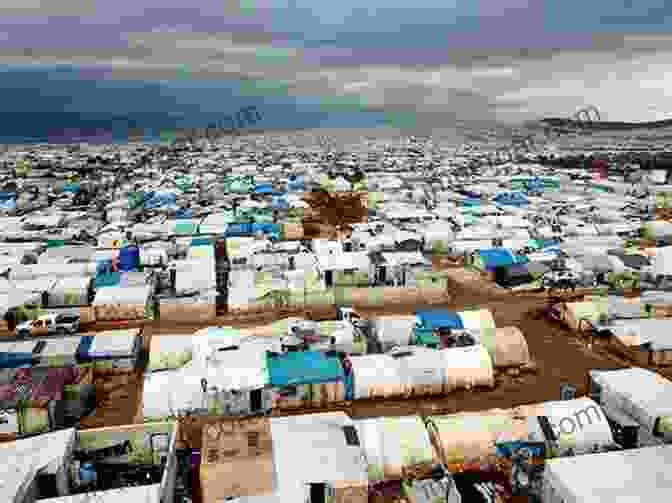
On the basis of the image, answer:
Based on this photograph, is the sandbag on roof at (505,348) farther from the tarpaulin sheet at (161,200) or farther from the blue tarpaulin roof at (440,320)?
the tarpaulin sheet at (161,200)

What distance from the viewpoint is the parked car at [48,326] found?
621 inches

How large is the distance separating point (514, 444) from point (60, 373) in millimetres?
10024

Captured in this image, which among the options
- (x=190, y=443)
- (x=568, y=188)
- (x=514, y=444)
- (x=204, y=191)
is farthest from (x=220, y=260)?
(x=568, y=188)

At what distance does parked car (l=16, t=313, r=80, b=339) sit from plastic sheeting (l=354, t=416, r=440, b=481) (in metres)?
10.8

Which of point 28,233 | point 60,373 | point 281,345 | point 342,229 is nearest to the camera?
point 60,373

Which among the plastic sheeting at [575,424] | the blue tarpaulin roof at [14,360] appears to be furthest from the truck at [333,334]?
the blue tarpaulin roof at [14,360]

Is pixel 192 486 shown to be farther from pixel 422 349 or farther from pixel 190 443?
pixel 422 349

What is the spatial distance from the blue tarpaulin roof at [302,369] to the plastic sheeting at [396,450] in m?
2.23

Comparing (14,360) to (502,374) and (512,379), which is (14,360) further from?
(512,379)

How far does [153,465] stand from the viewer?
31.0ft

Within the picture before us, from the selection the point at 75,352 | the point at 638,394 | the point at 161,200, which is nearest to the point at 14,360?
the point at 75,352

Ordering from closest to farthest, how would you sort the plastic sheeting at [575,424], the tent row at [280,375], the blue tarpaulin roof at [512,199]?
the plastic sheeting at [575,424]
the tent row at [280,375]
the blue tarpaulin roof at [512,199]

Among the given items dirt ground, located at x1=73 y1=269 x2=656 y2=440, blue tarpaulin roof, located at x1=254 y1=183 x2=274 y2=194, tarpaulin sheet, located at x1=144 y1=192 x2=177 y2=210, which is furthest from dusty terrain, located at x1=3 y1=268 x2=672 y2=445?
blue tarpaulin roof, located at x1=254 y1=183 x2=274 y2=194

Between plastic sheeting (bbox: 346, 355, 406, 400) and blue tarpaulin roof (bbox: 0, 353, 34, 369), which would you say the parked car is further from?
plastic sheeting (bbox: 346, 355, 406, 400)
